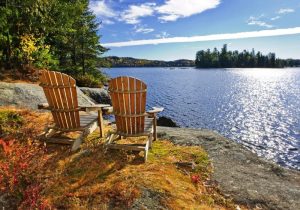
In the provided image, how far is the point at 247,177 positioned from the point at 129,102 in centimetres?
385

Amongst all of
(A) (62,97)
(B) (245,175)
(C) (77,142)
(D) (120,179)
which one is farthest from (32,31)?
(B) (245,175)

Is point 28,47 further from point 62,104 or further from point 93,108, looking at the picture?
point 62,104

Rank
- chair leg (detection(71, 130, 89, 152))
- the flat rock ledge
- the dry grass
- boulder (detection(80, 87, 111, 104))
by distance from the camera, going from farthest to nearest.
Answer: boulder (detection(80, 87, 111, 104)) → chair leg (detection(71, 130, 89, 152)) → the flat rock ledge → the dry grass

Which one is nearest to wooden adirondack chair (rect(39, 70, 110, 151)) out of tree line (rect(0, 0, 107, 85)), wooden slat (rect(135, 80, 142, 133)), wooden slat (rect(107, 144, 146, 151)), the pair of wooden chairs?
the pair of wooden chairs

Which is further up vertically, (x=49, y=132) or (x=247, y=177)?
(x=49, y=132)

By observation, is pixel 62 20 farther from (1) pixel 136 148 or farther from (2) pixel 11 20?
(1) pixel 136 148

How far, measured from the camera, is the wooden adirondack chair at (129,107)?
7555mm

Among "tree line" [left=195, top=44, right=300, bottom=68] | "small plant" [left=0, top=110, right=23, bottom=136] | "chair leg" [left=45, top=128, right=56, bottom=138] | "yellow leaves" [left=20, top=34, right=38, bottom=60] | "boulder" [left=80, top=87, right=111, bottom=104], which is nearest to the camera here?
"chair leg" [left=45, top=128, right=56, bottom=138]

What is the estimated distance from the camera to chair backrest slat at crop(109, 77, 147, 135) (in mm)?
7551

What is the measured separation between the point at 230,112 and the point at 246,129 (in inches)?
360

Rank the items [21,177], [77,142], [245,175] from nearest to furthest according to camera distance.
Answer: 1. [21,177]
2. [245,175]
3. [77,142]

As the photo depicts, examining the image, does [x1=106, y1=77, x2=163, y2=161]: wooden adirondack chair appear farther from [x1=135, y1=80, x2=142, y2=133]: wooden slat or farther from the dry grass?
the dry grass

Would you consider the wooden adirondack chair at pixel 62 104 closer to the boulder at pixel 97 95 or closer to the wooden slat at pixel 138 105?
the wooden slat at pixel 138 105

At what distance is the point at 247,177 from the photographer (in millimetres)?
7766
